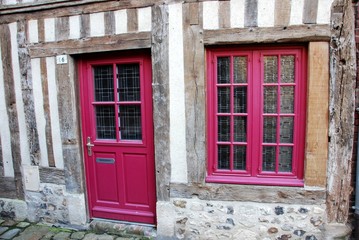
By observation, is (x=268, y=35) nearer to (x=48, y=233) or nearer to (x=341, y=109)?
(x=341, y=109)

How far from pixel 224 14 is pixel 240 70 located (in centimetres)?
61

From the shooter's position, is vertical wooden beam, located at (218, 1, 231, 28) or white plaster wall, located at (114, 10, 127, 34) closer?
vertical wooden beam, located at (218, 1, 231, 28)

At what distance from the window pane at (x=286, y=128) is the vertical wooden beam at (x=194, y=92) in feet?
2.83

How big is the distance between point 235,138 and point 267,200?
0.76 m

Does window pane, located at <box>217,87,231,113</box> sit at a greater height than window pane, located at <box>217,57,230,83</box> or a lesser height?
lesser

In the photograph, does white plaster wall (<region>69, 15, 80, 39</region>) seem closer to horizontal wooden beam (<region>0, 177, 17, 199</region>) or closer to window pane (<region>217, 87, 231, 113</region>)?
window pane (<region>217, 87, 231, 113</region>)

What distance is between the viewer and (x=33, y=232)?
10.1ft

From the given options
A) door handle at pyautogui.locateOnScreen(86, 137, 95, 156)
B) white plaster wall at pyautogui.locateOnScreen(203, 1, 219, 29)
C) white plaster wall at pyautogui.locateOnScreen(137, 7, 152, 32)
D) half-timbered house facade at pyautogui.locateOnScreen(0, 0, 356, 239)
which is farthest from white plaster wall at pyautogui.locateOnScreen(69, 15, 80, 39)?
white plaster wall at pyautogui.locateOnScreen(203, 1, 219, 29)

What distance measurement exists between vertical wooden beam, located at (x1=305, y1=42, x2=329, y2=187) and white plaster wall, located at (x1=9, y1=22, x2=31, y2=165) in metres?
3.56

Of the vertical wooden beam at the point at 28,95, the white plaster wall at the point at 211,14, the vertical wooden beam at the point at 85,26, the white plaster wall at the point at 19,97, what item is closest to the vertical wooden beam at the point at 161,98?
the white plaster wall at the point at 211,14

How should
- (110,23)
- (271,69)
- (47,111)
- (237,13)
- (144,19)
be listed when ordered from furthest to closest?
1. (47,111)
2. (110,23)
3. (144,19)
4. (271,69)
5. (237,13)

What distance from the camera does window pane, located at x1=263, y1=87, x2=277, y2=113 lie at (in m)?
2.62

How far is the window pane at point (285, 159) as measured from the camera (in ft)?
8.73

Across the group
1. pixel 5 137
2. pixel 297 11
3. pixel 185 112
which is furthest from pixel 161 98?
pixel 5 137
